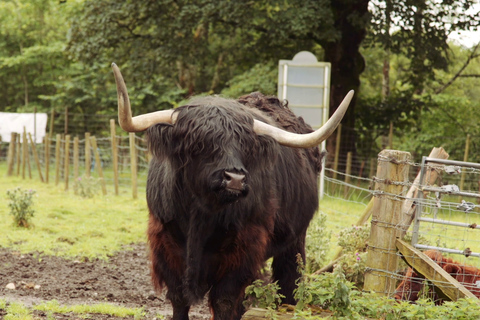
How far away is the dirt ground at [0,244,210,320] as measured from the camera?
18.9 feet

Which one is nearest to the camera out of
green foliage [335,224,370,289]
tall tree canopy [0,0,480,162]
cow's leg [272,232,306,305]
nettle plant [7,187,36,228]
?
cow's leg [272,232,306,305]

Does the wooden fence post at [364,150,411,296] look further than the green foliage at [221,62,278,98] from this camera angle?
No

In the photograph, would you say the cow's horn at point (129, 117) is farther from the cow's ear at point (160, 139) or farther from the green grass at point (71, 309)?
the green grass at point (71, 309)

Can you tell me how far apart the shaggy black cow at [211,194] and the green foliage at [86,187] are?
10.1 meters

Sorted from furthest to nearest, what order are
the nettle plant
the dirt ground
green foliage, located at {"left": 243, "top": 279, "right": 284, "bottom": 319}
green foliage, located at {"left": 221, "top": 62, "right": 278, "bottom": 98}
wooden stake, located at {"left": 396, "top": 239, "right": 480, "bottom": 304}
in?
green foliage, located at {"left": 221, "top": 62, "right": 278, "bottom": 98} < the nettle plant < the dirt ground < wooden stake, located at {"left": 396, "top": 239, "right": 480, "bottom": 304} < green foliage, located at {"left": 243, "top": 279, "right": 284, "bottom": 319}

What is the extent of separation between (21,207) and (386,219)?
6.47 m

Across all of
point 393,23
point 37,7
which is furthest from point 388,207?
point 37,7

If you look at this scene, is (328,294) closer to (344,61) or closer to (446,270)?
(446,270)

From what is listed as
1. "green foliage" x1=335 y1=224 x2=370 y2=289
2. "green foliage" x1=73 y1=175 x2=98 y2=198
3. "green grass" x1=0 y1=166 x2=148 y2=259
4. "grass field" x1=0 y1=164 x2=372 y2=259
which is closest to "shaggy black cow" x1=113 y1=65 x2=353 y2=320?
"green foliage" x1=335 y1=224 x2=370 y2=289

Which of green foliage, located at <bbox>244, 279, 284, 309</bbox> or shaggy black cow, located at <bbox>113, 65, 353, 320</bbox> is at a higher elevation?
shaggy black cow, located at <bbox>113, 65, 353, 320</bbox>

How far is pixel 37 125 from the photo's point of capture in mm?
23875

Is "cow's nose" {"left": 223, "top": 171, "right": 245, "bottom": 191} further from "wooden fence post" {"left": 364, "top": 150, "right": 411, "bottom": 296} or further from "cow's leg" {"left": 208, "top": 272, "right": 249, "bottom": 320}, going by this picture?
"wooden fence post" {"left": 364, "top": 150, "right": 411, "bottom": 296}

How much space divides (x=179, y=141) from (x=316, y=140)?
0.92 meters

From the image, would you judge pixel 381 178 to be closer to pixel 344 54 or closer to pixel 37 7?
pixel 344 54
